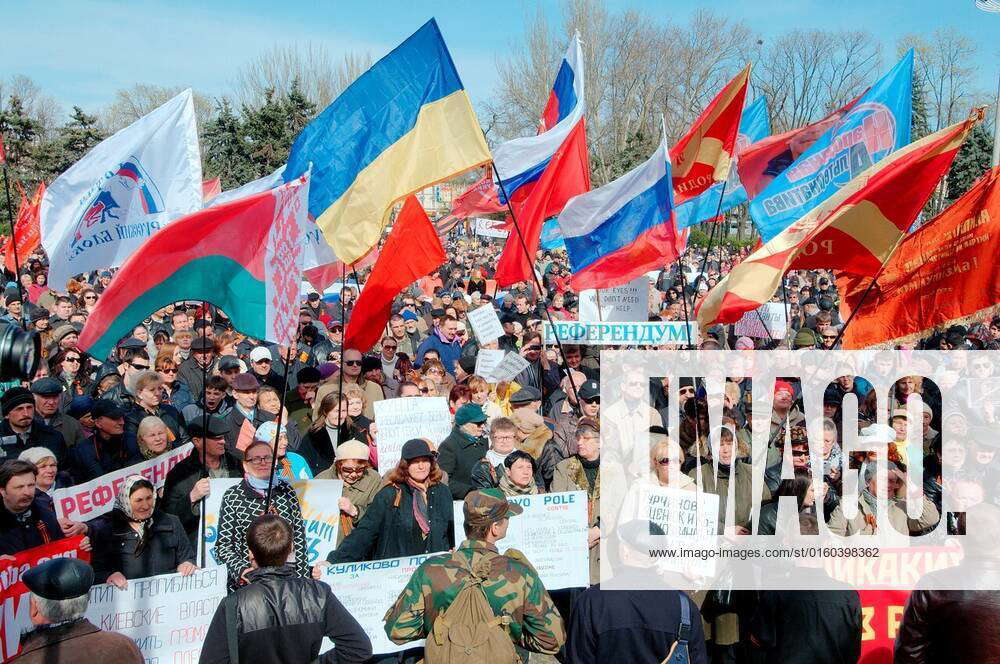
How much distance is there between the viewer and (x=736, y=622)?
521cm

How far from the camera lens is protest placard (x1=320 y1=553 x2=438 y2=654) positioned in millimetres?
5293

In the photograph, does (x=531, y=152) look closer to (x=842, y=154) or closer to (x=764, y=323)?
(x=842, y=154)

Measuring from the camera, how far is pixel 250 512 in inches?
201

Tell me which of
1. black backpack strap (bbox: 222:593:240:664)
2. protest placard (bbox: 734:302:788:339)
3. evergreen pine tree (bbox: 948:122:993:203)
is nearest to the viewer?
black backpack strap (bbox: 222:593:240:664)

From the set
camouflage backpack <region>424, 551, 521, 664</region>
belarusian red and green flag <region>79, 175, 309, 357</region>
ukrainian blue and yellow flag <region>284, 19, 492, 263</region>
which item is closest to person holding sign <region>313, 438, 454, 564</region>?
belarusian red and green flag <region>79, 175, 309, 357</region>

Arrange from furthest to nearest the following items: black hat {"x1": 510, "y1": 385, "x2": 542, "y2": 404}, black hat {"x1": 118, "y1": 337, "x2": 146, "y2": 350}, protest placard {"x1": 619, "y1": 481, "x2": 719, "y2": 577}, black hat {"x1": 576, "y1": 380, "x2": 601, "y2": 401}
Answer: black hat {"x1": 118, "y1": 337, "x2": 146, "y2": 350}, black hat {"x1": 576, "y1": 380, "x2": 601, "y2": 401}, black hat {"x1": 510, "y1": 385, "x2": 542, "y2": 404}, protest placard {"x1": 619, "y1": 481, "x2": 719, "y2": 577}

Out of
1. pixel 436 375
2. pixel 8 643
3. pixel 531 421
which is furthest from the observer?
pixel 436 375

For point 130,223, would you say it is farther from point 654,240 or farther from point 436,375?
point 654,240

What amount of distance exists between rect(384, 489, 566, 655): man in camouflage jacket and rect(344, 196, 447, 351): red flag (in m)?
3.98

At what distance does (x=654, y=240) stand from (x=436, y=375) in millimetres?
2640

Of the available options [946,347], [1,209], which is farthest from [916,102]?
[1,209]

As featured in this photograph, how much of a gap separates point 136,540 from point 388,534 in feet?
4.60

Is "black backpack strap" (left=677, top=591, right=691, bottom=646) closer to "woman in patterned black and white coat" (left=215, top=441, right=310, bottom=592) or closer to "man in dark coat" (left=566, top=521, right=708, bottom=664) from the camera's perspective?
"man in dark coat" (left=566, top=521, right=708, bottom=664)

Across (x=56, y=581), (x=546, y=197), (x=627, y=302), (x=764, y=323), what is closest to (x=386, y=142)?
(x=546, y=197)
